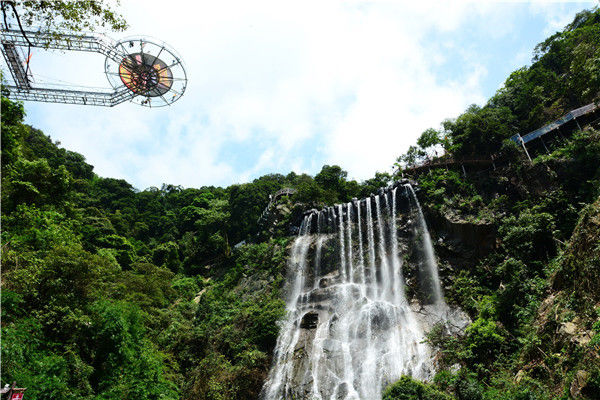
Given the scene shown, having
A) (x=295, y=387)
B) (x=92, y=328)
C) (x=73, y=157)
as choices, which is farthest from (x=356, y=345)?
(x=73, y=157)

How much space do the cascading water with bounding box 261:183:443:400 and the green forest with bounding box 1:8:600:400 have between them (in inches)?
52.9

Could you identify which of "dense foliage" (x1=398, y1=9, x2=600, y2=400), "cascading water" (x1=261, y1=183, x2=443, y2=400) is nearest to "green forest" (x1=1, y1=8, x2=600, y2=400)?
"dense foliage" (x1=398, y1=9, x2=600, y2=400)

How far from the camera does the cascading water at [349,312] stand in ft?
51.0

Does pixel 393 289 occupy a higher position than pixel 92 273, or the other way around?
pixel 393 289

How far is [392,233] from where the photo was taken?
23.0 m

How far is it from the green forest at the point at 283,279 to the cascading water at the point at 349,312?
134 centimetres

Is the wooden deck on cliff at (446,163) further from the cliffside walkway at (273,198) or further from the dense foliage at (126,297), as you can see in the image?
the cliffside walkway at (273,198)

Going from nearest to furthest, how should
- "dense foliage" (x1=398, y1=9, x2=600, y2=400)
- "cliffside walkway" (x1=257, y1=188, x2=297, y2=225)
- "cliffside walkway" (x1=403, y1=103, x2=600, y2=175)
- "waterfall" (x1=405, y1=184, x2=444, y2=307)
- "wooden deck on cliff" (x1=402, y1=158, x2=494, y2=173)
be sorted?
"dense foliage" (x1=398, y1=9, x2=600, y2=400) → "waterfall" (x1=405, y1=184, x2=444, y2=307) → "cliffside walkway" (x1=403, y1=103, x2=600, y2=175) → "wooden deck on cliff" (x1=402, y1=158, x2=494, y2=173) → "cliffside walkway" (x1=257, y1=188, x2=297, y2=225)

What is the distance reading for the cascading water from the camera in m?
15.6

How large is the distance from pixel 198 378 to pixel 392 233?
1417cm

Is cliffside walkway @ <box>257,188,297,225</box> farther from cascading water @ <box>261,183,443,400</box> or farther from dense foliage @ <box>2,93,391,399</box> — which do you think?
cascading water @ <box>261,183,443,400</box>

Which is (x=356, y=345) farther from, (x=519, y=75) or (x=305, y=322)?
(x=519, y=75)

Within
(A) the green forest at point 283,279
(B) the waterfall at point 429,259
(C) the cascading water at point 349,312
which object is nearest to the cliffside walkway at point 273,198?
(A) the green forest at point 283,279

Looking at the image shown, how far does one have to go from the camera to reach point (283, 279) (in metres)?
24.6
